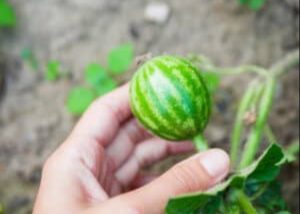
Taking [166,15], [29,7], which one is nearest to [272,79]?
[166,15]

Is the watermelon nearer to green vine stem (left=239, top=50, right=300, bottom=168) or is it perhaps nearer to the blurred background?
green vine stem (left=239, top=50, right=300, bottom=168)

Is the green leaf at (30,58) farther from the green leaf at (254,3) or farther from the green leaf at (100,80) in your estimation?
the green leaf at (254,3)

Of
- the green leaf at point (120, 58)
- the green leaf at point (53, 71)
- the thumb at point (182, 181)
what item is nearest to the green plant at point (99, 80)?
the green leaf at point (120, 58)

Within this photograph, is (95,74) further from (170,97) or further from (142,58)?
(170,97)

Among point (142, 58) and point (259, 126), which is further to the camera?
point (259, 126)

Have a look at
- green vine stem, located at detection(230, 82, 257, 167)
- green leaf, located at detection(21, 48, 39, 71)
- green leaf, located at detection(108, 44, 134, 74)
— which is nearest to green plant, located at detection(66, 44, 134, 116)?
green leaf, located at detection(108, 44, 134, 74)

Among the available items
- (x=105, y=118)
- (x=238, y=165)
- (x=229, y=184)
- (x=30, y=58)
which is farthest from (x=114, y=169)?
(x=30, y=58)
